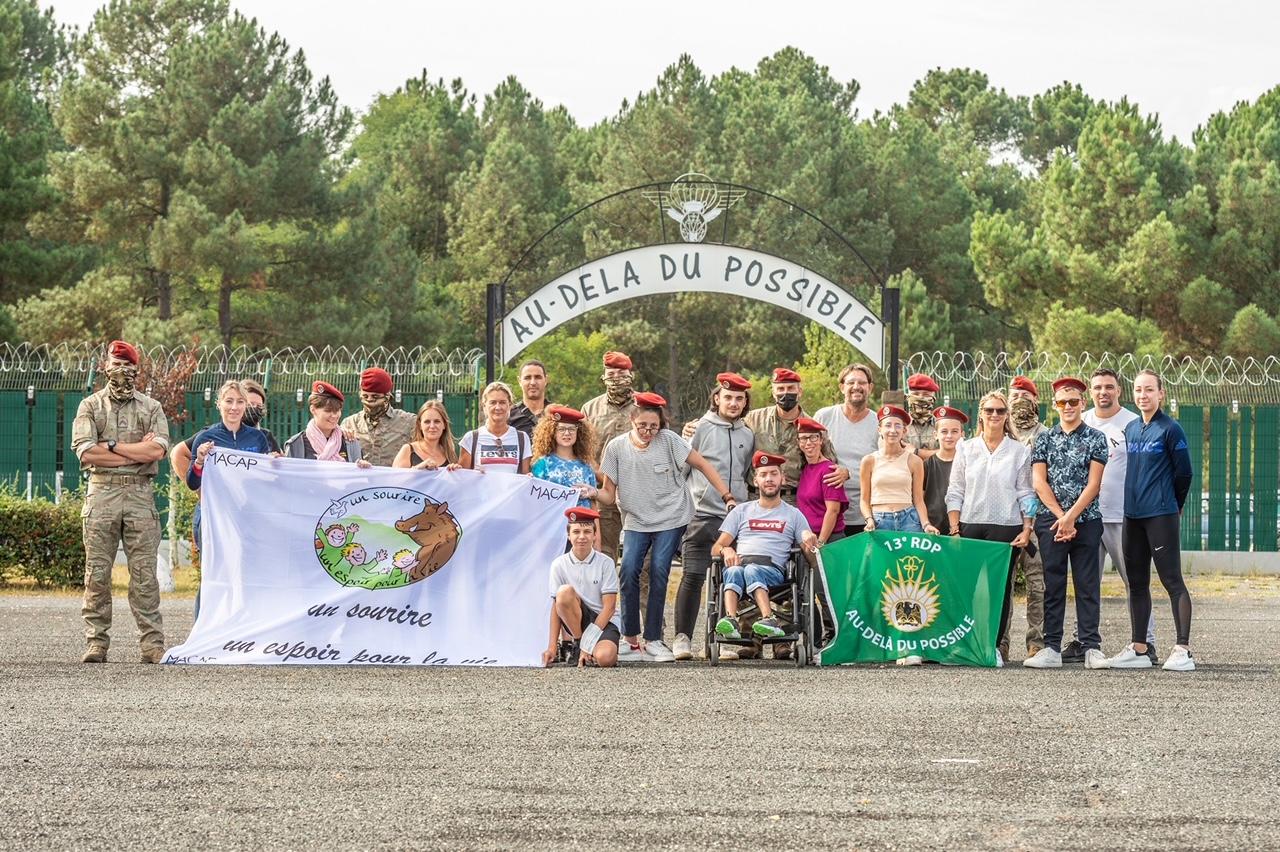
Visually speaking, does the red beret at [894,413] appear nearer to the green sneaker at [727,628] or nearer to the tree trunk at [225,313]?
the green sneaker at [727,628]

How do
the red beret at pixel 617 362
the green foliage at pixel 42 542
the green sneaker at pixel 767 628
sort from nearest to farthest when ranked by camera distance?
1. the green sneaker at pixel 767 628
2. the red beret at pixel 617 362
3. the green foliage at pixel 42 542

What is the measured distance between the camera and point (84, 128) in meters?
40.0

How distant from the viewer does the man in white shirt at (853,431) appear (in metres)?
11.8

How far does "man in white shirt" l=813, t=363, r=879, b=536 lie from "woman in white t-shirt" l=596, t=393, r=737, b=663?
0.95 meters

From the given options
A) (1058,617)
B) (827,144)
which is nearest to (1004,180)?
(827,144)

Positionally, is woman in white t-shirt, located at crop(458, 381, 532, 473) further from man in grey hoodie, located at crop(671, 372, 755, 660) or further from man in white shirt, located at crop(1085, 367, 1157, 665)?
man in white shirt, located at crop(1085, 367, 1157, 665)

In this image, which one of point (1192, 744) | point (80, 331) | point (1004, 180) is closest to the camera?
point (1192, 744)

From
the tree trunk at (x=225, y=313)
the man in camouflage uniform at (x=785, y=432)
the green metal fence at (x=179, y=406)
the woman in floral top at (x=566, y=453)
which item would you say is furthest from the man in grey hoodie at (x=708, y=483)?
the tree trunk at (x=225, y=313)

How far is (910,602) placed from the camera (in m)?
11.1

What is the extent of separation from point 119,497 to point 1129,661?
6.17m

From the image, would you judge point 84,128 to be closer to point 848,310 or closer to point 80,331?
point 80,331

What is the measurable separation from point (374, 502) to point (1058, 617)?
4.26 meters

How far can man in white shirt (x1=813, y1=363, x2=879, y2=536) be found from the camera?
38.6 ft

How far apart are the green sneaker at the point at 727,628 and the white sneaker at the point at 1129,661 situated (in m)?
2.23
